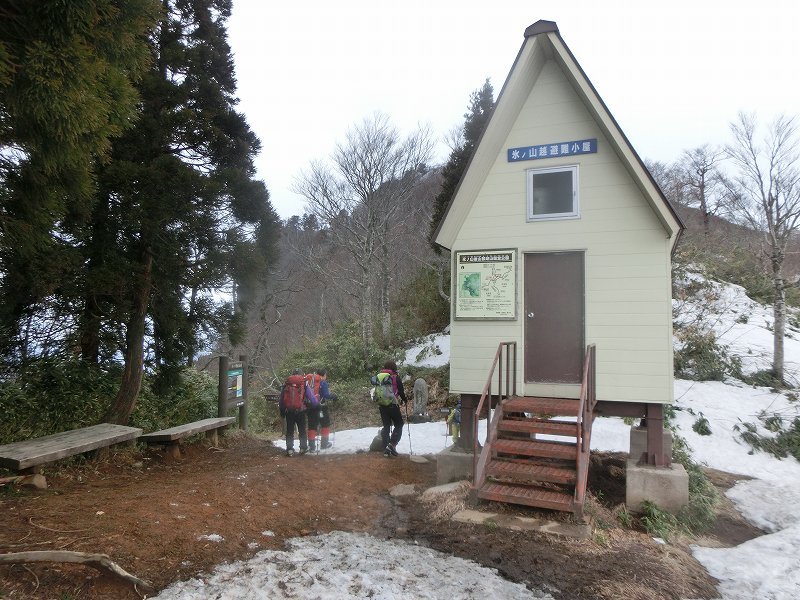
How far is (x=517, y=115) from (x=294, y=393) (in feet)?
20.5

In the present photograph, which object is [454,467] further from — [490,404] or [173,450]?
[173,450]

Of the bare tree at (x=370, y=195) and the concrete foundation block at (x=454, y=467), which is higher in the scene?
the bare tree at (x=370, y=195)

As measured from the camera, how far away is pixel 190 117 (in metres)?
9.78

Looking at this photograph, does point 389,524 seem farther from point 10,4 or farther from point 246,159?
point 246,159

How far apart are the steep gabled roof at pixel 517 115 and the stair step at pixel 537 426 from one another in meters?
3.03

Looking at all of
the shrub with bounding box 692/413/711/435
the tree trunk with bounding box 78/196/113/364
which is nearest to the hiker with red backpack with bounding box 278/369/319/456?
the tree trunk with bounding box 78/196/113/364

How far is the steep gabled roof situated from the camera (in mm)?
6953

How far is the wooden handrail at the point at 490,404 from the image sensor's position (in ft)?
20.8

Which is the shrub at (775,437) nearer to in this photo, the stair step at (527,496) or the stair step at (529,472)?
the stair step at (529,472)

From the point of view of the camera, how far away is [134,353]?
9.20m

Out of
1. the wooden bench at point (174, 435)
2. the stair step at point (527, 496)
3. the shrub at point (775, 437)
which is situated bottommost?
the shrub at point (775, 437)

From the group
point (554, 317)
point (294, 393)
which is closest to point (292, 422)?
point (294, 393)

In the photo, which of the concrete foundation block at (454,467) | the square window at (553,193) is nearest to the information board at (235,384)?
the concrete foundation block at (454,467)

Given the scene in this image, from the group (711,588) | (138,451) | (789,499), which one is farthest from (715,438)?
(138,451)
